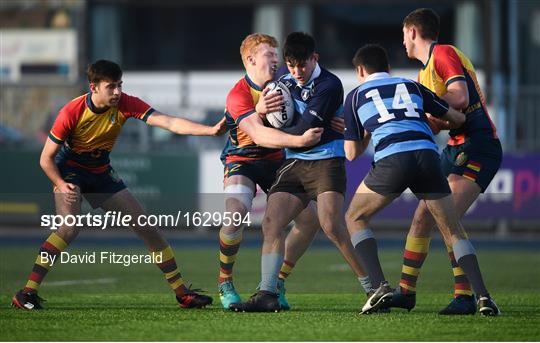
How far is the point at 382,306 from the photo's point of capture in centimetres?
951

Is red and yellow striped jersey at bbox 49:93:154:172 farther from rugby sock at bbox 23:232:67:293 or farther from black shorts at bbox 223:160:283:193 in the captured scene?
black shorts at bbox 223:160:283:193

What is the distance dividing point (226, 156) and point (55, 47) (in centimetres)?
1979

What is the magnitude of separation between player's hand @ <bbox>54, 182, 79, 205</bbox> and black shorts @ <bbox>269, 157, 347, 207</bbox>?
1.59 m

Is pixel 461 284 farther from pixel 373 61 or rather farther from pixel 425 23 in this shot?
pixel 425 23

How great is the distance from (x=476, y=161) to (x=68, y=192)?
3.27 meters

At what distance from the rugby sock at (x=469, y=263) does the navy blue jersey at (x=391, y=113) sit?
2.59 ft

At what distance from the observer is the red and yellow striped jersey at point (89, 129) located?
1020 cm

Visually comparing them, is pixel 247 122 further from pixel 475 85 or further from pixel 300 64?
pixel 475 85

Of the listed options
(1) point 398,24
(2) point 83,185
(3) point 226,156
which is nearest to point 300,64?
(3) point 226,156

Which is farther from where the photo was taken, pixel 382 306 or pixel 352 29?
pixel 352 29

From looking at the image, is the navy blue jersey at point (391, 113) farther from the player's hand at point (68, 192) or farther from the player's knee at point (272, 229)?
the player's hand at point (68, 192)

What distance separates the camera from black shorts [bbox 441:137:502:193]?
33.0ft
